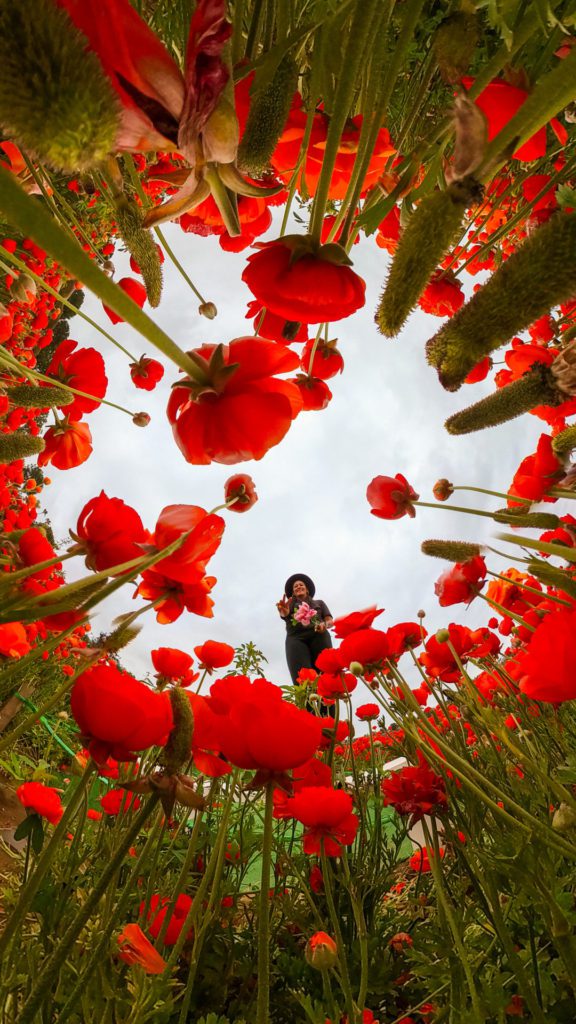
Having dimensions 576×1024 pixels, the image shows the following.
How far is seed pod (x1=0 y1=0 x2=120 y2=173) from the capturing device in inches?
5.9

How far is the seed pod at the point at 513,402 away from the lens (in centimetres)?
44

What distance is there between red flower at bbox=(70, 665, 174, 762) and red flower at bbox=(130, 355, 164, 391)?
636 mm

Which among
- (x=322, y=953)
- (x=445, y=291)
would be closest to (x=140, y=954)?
(x=322, y=953)

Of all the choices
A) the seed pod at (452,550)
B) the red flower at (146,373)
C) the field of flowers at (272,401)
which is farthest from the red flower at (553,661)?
the red flower at (146,373)

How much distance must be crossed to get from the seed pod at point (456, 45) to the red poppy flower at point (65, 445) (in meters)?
0.69

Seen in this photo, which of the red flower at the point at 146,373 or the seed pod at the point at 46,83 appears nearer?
the seed pod at the point at 46,83

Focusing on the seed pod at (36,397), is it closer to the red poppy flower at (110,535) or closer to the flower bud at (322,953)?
the red poppy flower at (110,535)

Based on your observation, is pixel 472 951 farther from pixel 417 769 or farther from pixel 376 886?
pixel 376 886

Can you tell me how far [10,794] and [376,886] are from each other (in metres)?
1.84

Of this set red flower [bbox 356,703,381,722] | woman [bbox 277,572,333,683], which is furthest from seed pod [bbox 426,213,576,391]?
woman [bbox 277,572,333,683]

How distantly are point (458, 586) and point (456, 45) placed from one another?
925 mm

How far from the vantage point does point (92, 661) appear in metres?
0.57

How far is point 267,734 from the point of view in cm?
62

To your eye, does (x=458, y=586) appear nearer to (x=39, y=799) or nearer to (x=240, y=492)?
(x=240, y=492)
